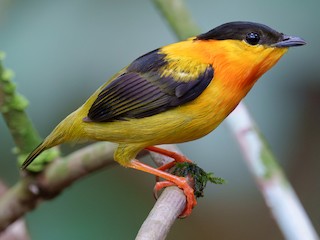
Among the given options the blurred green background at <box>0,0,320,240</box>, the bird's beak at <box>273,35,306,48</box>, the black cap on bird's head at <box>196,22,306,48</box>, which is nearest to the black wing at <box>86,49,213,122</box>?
the black cap on bird's head at <box>196,22,306,48</box>

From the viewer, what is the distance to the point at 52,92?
475cm

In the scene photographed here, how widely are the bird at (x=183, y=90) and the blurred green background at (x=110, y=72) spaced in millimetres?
1215

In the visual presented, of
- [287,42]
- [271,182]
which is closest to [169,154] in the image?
[271,182]

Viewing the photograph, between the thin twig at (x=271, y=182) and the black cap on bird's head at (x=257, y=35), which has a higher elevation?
the black cap on bird's head at (x=257, y=35)

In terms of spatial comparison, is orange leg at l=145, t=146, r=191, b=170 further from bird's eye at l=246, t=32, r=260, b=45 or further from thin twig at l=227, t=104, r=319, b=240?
bird's eye at l=246, t=32, r=260, b=45

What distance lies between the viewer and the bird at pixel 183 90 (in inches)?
131

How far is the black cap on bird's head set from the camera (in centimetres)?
334

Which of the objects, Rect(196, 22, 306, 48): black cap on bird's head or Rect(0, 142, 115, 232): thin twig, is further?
Rect(0, 142, 115, 232): thin twig

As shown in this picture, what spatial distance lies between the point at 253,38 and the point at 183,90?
34 centimetres

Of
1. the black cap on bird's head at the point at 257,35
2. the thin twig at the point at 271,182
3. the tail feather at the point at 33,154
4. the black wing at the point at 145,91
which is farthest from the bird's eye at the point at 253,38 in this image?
the tail feather at the point at 33,154

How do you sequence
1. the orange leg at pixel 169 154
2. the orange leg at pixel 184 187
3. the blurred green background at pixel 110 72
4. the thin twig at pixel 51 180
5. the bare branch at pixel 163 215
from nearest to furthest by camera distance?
the bare branch at pixel 163 215 → the orange leg at pixel 184 187 → the orange leg at pixel 169 154 → the thin twig at pixel 51 180 → the blurred green background at pixel 110 72

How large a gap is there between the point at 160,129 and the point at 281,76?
1.60m

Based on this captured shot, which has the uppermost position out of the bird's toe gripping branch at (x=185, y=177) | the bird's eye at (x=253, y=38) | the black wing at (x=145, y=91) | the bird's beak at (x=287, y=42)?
the black wing at (x=145, y=91)

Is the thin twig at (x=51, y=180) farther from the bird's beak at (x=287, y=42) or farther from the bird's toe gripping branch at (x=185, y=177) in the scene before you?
the bird's beak at (x=287, y=42)
